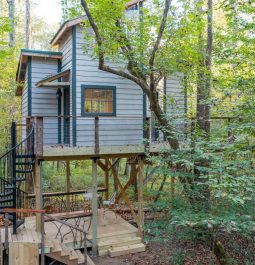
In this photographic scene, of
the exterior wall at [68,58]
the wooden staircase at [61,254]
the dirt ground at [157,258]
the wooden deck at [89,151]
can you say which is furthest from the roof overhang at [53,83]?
the dirt ground at [157,258]

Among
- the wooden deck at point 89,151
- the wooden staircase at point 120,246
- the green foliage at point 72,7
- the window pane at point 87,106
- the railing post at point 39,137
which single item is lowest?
the wooden staircase at point 120,246

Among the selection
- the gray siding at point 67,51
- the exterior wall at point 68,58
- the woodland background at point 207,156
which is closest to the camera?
the woodland background at point 207,156

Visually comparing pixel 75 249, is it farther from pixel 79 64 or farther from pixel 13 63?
pixel 13 63

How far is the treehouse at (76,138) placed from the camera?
329 inches

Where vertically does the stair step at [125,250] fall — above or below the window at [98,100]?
below

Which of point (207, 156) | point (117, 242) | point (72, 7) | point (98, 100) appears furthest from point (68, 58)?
point (207, 156)

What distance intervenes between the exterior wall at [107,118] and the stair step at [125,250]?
322 cm

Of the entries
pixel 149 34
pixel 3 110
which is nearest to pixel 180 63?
pixel 149 34

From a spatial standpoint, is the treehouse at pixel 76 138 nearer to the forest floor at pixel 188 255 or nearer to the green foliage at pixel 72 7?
the forest floor at pixel 188 255

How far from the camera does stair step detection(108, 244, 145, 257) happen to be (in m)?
9.19

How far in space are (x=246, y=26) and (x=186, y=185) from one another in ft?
14.8

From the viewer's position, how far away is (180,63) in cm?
977

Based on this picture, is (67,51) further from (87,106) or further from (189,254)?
(189,254)

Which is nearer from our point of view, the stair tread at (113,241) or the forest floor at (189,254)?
the forest floor at (189,254)
